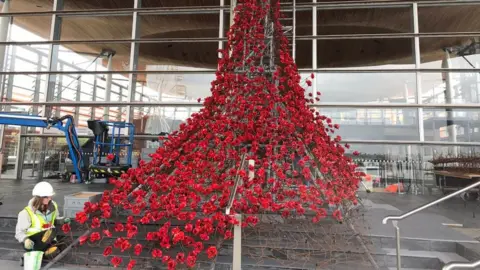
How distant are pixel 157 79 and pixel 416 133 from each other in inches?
337

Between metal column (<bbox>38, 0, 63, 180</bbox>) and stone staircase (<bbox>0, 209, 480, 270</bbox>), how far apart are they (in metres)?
6.84

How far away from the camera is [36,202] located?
3885 millimetres

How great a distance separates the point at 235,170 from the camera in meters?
3.65

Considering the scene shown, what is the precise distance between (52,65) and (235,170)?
996cm

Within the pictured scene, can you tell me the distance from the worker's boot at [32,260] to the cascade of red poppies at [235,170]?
66cm

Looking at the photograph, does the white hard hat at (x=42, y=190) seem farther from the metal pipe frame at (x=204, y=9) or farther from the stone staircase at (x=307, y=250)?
the metal pipe frame at (x=204, y=9)

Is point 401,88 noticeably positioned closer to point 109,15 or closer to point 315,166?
point 315,166

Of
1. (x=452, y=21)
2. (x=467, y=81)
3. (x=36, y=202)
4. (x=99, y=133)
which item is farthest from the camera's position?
(x=452, y=21)

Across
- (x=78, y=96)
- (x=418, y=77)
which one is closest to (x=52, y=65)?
(x=78, y=96)

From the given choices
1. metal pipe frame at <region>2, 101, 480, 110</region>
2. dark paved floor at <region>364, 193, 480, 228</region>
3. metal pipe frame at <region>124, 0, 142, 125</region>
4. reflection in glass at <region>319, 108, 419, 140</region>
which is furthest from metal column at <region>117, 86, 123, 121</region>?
dark paved floor at <region>364, 193, 480, 228</region>

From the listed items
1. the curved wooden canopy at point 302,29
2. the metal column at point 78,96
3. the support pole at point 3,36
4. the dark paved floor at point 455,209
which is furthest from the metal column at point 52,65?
the dark paved floor at point 455,209

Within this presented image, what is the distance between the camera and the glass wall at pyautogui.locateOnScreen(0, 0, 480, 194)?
864 cm

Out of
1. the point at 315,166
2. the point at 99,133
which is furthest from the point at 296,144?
the point at 99,133

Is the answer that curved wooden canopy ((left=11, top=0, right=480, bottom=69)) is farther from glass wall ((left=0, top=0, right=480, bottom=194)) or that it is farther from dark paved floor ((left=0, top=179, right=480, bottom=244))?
dark paved floor ((left=0, top=179, right=480, bottom=244))
